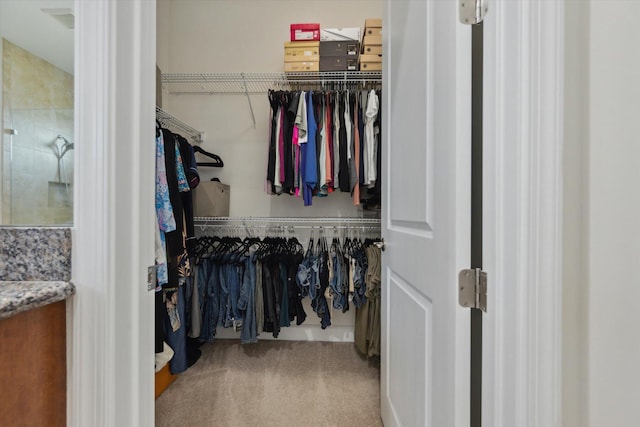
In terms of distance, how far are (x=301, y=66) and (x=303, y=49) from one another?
13 centimetres

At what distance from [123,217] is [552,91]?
0.94 meters

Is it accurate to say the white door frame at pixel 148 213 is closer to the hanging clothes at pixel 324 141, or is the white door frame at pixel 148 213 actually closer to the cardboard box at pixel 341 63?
the hanging clothes at pixel 324 141

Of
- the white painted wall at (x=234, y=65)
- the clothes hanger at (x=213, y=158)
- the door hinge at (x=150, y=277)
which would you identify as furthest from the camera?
the white painted wall at (x=234, y=65)

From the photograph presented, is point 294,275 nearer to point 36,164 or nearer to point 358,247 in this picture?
point 358,247

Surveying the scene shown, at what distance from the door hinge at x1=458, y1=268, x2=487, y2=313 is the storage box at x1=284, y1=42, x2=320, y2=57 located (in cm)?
206

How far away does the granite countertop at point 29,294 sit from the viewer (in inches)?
18.7

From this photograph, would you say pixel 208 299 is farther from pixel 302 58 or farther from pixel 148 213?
pixel 302 58

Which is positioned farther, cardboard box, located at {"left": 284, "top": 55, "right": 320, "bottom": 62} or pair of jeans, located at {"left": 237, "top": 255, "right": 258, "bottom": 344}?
cardboard box, located at {"left": 284, "top": 55, "right": 320, "bottom": 62}

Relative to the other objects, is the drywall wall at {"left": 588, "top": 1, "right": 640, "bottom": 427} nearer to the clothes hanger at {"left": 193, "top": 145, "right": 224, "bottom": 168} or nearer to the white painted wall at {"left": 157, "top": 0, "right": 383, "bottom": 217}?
the white painted wall at {"left": 157, "top": 0, "right": 383, "bottom": 217}

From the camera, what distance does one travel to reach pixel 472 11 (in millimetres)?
649

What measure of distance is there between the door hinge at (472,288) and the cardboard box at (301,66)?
1.98m

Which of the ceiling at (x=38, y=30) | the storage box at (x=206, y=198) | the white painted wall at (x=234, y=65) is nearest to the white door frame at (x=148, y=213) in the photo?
the ceiling at (x=38, y=30)

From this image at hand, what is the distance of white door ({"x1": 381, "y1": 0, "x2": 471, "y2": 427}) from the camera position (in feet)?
2.20

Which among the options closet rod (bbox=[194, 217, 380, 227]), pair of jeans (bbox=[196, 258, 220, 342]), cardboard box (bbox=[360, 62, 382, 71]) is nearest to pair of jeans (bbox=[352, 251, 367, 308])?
closet rod (bbox=[194, 217, 380, 227])
